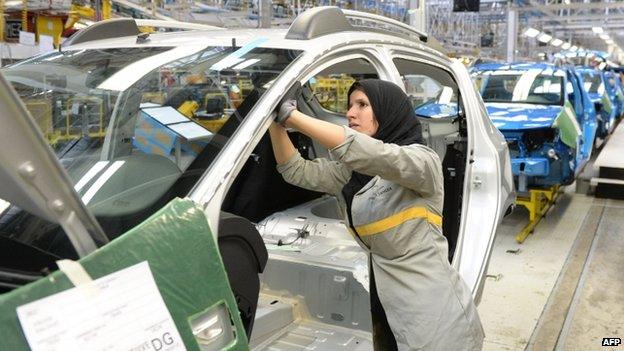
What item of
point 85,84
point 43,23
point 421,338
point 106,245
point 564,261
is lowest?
point 564,261

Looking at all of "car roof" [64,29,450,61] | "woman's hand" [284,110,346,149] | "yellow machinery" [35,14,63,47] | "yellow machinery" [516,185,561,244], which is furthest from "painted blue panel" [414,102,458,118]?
"yellow machinery" [35,14,63,47]

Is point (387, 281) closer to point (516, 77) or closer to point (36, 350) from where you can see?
point (36, 350)

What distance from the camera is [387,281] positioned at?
2.16 metres

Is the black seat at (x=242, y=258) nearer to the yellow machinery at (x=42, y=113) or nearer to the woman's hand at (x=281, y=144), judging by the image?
the woman's hand at (x=281, y=144)

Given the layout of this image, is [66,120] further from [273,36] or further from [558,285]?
[558,285]

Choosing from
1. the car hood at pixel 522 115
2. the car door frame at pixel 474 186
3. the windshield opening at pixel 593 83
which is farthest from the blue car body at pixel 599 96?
the car door frame at pixel 474 186

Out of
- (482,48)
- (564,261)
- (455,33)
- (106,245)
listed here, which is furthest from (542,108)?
(482,48)

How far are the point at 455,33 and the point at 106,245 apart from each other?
18059mm

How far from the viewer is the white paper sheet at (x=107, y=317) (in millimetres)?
1091

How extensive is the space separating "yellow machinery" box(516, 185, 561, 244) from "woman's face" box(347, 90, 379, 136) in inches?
181

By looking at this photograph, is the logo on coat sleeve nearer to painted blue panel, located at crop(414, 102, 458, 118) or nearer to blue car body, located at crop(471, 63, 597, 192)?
painted blue panel, located at crop(414, 102, 458, 118)

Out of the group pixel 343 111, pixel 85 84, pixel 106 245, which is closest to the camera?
pixel 106 245

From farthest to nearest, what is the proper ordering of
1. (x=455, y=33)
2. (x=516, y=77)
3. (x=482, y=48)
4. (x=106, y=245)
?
(x=482, y=48)
(x=455, y=33)
(x=516, y=77)
(x=106, y=245)

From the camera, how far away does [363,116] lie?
2082 mm
